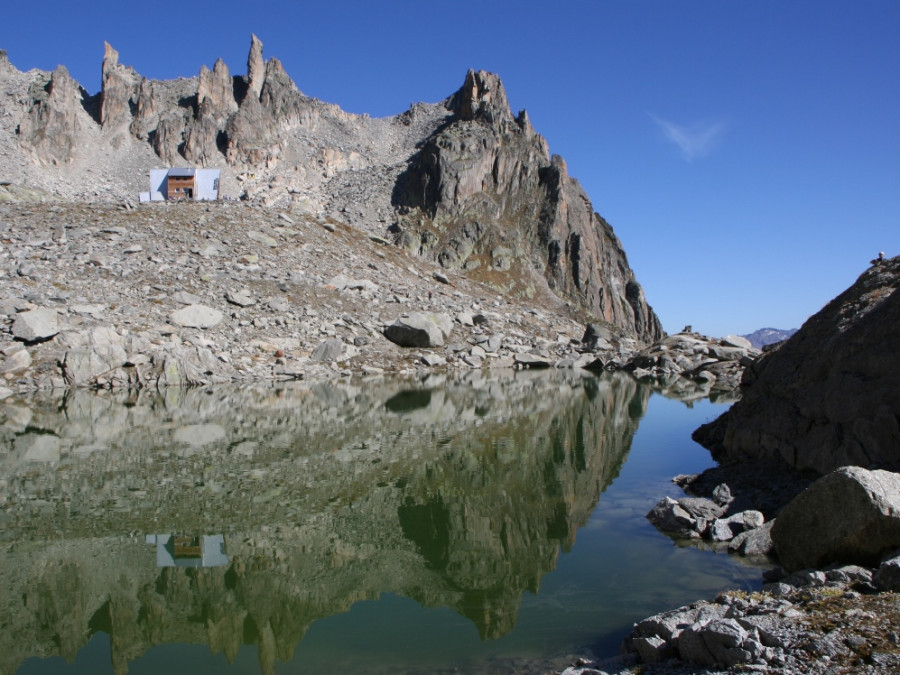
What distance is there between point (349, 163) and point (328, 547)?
4378 inches

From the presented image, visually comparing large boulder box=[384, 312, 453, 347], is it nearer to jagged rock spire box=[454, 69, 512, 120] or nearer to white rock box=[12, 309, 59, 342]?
white rock box=[12, 309, 59, 342]

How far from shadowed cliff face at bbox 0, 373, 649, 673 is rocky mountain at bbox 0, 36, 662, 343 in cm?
6553

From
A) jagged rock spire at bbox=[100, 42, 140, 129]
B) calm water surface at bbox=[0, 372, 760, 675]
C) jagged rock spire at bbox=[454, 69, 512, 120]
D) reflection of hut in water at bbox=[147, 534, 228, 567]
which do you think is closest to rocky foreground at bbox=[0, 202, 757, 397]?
calm water surface at bbox=[0, 372, 760, 675]

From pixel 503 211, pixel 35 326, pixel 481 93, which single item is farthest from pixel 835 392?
pixel 481 93

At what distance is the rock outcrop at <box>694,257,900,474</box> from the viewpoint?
528 inches

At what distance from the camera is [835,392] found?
14.8 meters

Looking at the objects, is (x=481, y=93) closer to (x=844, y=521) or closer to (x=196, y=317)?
(x=196, y=317)

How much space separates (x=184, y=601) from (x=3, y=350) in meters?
32.3

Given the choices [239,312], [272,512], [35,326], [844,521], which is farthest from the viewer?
[239,312]

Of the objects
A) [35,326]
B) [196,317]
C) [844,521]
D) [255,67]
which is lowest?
[844,521]

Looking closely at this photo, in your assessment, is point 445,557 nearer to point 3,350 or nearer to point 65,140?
point 3,350

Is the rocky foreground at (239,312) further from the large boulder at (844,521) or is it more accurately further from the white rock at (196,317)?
the large boulder at (844,521)

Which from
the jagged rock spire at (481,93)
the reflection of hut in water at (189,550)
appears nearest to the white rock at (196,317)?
the reflection of hut in water at (189,550)

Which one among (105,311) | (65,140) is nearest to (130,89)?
(65,140)
